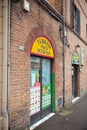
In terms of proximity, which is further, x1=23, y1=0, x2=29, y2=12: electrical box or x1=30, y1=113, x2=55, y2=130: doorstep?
x1=30, y1=113, x2=55, y2=130: doorstep

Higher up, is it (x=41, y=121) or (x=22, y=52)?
(x=22, y=52)

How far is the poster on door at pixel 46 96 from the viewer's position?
31.8 ft

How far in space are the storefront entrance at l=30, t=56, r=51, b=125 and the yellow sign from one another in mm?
237

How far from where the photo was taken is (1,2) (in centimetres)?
641

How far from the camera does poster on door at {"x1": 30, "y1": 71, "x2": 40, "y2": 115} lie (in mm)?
8555

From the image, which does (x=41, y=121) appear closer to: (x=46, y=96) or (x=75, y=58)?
(x=46, y=96)

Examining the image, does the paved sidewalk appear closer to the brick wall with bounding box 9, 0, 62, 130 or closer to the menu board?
the menu board

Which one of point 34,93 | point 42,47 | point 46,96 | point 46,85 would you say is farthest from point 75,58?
point 34,93

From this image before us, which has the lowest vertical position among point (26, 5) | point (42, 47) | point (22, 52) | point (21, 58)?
point (21, 58)

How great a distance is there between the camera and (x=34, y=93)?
8.73 meters

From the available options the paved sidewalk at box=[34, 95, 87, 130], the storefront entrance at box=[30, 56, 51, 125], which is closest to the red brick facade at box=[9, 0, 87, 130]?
the storefront entrance at box=[30, 56, 51, 125]

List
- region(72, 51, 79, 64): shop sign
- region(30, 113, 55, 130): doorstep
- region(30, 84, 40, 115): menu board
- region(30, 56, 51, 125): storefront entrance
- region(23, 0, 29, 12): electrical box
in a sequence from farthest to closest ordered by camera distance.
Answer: region(72, 51, 79, 64): shop sign, region(30, 56, 51, 125): storefront entrance, region(30, 84, 40, 115): menu board, region(30, 113, 55, 130): doorstep, region(23, 0, 29, 12): electrical box

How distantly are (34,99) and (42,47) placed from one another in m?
1.90

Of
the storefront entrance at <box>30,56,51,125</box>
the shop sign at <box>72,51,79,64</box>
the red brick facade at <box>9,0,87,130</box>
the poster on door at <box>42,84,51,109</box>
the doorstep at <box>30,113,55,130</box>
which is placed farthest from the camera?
the shop sign at <box>72,51,79,64</box>
